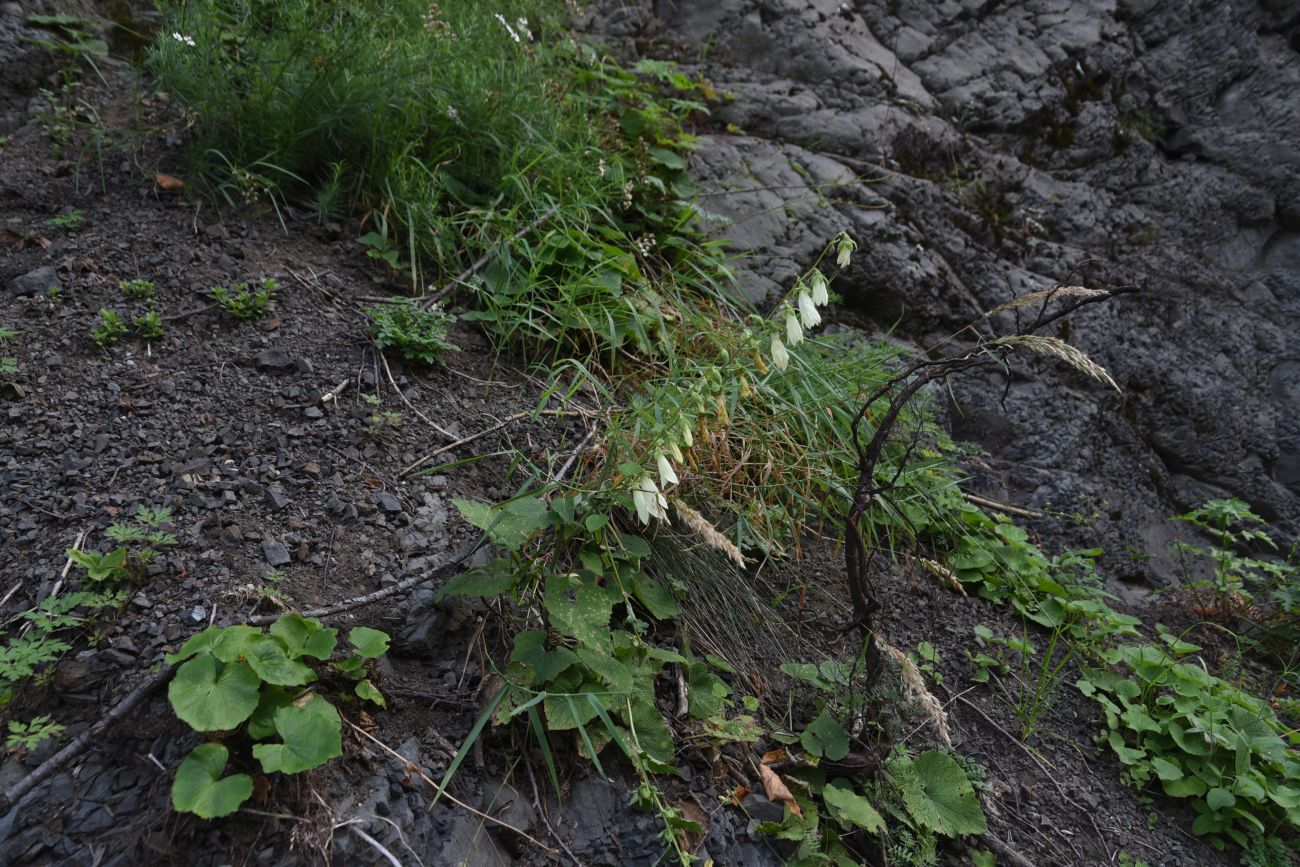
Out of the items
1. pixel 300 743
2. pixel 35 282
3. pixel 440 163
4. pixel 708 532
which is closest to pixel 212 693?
pixel 300 743

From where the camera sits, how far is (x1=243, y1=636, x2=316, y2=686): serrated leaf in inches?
61.5

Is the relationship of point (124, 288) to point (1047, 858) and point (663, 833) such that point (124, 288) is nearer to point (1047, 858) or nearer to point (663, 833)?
point (663, 833)

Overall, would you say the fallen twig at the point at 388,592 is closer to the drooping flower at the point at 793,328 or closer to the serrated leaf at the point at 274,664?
the serrated leaf at the point at 274,664

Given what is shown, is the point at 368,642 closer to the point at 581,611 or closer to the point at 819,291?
the point at 581,611

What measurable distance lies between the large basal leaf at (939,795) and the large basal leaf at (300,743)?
1391 mm

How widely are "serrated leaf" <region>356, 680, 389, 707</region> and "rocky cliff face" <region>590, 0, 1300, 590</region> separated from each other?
2598 millimetres

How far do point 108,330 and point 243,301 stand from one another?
0.40 m

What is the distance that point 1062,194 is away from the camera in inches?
183

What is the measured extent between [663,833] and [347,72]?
121 inches

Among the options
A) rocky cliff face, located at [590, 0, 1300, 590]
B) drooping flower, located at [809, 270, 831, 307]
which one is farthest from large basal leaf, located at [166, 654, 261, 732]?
rocky cliff face, located at [590, 0, 1300, 590]

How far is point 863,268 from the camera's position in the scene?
13.2ft

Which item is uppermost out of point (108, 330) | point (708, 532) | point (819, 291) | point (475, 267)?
point (819, 291)

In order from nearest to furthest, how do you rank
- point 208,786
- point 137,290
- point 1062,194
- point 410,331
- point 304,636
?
point 208,786
point 304,636
point 137,290
point 410,331
point 1062,194

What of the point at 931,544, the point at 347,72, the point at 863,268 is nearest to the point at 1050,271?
the point at 863,268
